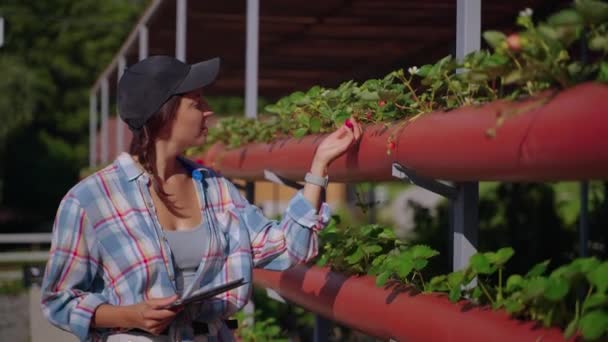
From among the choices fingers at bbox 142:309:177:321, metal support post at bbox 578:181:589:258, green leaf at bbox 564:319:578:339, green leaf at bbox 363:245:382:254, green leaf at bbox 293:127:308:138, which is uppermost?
green leaf at bbox 293:127:308:138

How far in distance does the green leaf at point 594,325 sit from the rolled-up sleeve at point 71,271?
48.6 inches

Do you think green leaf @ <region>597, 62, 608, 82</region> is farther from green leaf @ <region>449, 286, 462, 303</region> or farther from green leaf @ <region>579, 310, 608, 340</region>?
green leaf @ <region>449, 286, 462, 303</region>

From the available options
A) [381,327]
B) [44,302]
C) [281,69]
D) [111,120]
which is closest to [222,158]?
[381,327]

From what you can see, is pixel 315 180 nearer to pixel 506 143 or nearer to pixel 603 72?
pixel 506 143

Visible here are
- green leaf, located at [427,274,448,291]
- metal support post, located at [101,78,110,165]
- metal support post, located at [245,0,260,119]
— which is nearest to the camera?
green leaf, located at [427,274,448,291]

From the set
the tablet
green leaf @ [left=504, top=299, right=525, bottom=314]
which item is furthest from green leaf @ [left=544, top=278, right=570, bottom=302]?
the tablet

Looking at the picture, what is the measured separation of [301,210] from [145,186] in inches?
16.2

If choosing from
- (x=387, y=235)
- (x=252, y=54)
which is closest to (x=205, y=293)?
(x=387, y=235)

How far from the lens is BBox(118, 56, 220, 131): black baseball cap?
3.01 m

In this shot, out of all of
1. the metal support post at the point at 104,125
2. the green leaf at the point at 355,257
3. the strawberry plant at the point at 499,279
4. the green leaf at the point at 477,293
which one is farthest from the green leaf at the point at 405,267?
the metal support post at the point at 104,125

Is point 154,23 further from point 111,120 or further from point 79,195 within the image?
point 111,120

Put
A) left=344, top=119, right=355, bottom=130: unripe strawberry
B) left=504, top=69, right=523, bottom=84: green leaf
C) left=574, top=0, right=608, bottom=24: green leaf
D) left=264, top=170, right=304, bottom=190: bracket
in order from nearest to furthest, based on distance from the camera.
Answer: left=574, top=0, right=608, bottom=24: green leaf → left=504, top=69, right=523, bottom=84: green leaf → left=344, top=119, right=355, bottom=130: unripe strawberry → left=264, top=170, right=304, bottom=190: bracket

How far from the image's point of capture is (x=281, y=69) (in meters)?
14.3

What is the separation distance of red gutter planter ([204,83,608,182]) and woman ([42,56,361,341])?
0.31 metres
